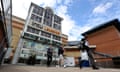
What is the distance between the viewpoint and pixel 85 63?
15531mm

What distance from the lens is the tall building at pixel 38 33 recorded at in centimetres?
2114

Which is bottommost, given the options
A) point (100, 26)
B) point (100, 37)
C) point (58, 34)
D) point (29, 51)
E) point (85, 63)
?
point (85, 63)

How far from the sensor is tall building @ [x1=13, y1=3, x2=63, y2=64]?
69.4 ft

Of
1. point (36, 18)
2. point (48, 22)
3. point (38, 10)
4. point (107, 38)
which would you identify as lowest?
point (107, 38)

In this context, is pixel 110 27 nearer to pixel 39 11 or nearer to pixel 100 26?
pixel 100 26

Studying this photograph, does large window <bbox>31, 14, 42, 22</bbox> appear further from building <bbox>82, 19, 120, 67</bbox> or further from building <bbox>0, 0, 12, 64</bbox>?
building <bbox>0, 0, 12, 64</bbox>

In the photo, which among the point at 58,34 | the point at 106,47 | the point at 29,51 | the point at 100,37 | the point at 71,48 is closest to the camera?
the point at 106,47

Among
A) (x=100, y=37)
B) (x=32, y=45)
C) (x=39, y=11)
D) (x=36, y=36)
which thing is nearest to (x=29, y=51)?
(x=32, y=45)

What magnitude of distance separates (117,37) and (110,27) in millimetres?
1581

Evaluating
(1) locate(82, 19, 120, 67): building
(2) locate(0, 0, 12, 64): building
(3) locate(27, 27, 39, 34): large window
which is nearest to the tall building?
(3) locate(27, 27, 39, 34): large window

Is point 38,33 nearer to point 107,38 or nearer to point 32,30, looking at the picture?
point 32,30

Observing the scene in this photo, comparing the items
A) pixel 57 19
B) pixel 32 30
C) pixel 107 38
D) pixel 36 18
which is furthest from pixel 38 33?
pixel 107 38

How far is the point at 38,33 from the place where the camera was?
81.7 ft

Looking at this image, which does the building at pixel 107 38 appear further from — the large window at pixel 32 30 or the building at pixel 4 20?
the large window at pixel 32 30
